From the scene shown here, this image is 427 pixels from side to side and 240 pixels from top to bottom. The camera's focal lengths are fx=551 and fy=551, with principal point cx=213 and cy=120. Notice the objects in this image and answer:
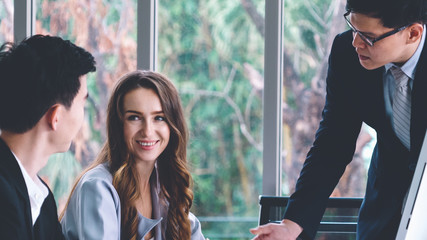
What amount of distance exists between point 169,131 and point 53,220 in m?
0.63

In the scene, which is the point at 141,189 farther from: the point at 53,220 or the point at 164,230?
the point at 53,220

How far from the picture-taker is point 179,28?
2992 mm

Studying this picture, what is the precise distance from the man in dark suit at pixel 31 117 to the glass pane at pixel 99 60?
5.28ft

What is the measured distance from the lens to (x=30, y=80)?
1.32 m

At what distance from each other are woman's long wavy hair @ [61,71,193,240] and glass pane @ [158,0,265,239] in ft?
2.65

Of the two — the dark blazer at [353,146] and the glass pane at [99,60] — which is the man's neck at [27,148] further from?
the glass pane at [99,60]

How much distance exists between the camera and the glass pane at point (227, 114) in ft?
9.53

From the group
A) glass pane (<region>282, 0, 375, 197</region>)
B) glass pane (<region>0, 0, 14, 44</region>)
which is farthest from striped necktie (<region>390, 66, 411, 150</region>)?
glass pane (<region>0, 0, 14, 44</region>)

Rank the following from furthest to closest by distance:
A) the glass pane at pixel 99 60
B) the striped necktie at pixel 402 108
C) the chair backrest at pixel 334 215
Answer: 1. the glass pane at pixel 99 60
2. the chair backrest at pixel 334 215
3. the striped necktie at pixel 402 108

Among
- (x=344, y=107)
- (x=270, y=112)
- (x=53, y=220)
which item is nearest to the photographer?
(x=53, y=220)

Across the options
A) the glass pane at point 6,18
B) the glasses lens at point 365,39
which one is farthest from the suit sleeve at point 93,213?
the glass pane at point 6,18

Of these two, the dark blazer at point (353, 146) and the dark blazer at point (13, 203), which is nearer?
the dark blazer at point (13, 203)

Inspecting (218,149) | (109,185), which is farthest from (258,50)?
(109,185)

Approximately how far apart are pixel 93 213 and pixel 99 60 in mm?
1466
